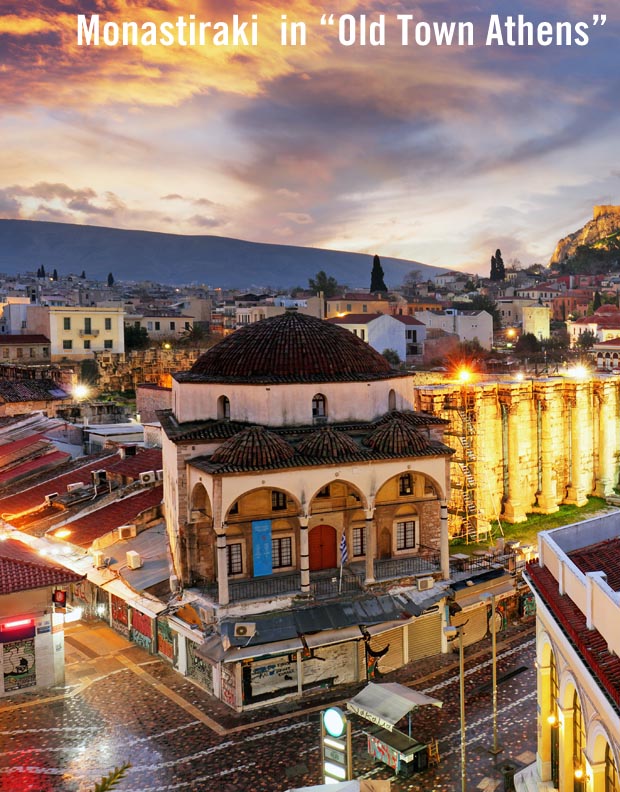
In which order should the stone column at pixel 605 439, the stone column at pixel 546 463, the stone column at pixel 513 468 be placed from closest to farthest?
the stone column at pixel 513 468 < the stone column at pixel 546 463 < the stone column at pixel 605 439

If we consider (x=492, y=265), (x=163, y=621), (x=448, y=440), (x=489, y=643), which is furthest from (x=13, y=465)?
(x=492, y=265)

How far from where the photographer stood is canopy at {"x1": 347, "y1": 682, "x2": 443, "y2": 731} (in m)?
21.4

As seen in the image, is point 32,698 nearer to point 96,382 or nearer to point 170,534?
point 170,534

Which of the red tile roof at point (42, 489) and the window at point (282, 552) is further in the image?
the red tile roof at point (42, 489)

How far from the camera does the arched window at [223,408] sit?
32219 millimetres

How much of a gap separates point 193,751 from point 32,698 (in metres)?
7.15

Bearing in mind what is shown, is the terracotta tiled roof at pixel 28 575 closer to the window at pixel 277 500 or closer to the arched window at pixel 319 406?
the window at pixel 277 500

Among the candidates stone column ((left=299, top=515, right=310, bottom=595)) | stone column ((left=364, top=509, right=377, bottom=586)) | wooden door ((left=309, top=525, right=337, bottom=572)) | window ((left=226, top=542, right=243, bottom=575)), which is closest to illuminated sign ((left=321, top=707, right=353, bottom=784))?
stone column ((left=299, top=515, right=310, bottom=595))

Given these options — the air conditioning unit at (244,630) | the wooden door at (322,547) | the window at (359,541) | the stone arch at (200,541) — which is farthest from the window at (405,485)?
the air conditioning unit at (244,630)

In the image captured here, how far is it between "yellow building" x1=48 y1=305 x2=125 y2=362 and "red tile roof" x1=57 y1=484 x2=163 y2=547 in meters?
46.7

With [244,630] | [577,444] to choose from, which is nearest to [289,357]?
[244,630]

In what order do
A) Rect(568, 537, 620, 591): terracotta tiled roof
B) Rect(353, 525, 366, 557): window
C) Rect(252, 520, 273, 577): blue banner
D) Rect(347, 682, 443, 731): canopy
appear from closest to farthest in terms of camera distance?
Rect(568, 537, 620, 591): terracotta tiled roof < Rect(347, 682, 443, 731): canopy < Rect(252, 520, 273, 577): blue banner < Rect(353, 525, 366, 557): window

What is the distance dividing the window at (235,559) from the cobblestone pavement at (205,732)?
442 cm

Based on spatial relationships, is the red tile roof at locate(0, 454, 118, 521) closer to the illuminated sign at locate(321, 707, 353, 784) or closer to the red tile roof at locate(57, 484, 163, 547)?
the red tile roof at locate(57, 484, 163, 547)
